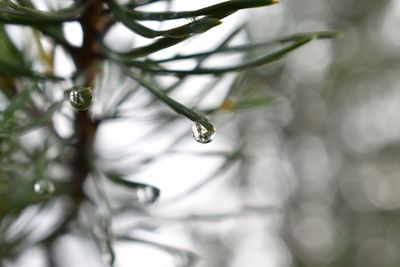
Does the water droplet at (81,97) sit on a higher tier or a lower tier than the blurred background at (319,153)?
lower

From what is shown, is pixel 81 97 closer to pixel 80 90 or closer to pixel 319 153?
pixel 80 90

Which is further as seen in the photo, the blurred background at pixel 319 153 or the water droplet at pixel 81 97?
the blurred background at pixel 319 153

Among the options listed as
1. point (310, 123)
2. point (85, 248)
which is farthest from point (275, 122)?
point (85, 248)

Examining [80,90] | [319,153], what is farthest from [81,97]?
[319,153]

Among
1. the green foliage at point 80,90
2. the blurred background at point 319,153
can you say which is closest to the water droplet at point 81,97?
the green foliage at point 80,90

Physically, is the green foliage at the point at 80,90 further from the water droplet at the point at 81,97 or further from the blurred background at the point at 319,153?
the blurred background at the point at 319,153

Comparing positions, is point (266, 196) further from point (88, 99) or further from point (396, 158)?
point (88, 99)

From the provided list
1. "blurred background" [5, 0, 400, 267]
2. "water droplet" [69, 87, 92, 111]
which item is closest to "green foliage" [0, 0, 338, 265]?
"water droplet" [69, 87, 92, 111]

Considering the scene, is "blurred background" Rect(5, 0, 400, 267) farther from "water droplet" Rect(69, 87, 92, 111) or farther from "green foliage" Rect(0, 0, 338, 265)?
"water droplet" Rect(69, 87, 92, 111)
